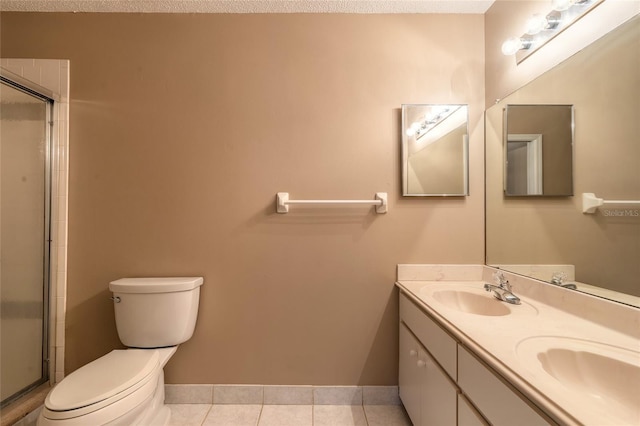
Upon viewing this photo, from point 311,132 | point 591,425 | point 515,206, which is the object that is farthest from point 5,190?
point 515,206

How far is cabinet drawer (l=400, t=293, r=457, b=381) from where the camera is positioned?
90 cm

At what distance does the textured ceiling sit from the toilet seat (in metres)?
1.91

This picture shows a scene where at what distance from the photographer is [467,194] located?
1.49m

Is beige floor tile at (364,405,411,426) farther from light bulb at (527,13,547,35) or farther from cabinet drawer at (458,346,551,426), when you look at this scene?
light bulb at (527,13,547,35)

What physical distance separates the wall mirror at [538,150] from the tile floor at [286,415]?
1.36 metres

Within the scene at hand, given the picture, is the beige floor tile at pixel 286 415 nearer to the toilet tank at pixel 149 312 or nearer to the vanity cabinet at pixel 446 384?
the vanity cabinet at pixel 446 384

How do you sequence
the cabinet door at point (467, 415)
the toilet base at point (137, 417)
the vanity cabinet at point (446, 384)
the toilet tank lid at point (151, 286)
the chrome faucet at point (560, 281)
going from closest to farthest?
the vanity cabinet at point (446, 384) → the cabinet door at point (467, 415) → the toilet base at point (137, 417) → the chrome faucet at point (560, 281) → the toilet tank lid at point (151, 286)

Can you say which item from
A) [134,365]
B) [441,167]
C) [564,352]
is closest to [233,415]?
[134,365]

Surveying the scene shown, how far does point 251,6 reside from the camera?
1.48 m

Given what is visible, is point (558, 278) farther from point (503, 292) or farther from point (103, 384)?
point (103, 384)

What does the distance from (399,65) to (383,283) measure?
1.30 meters

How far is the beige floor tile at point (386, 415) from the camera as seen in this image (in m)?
1.33

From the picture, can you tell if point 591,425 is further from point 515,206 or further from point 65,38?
point 65,38

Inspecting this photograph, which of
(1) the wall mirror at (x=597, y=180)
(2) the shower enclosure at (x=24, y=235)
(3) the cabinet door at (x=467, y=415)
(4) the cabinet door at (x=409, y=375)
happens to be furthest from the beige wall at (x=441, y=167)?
(2) the shower enclosure at (x=24, y=235)
